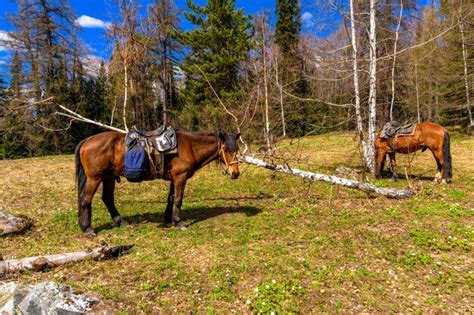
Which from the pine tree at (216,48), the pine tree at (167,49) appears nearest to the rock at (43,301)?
the pine tree at (216,48)

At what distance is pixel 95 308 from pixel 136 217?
434 cm

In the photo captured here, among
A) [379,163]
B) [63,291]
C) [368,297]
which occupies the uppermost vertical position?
[379,163]

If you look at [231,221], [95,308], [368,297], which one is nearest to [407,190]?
[231,221]

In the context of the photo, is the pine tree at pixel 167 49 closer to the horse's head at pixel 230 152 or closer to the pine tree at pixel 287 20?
the pine tree at pixel 287 20

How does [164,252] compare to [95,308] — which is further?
[164,252]

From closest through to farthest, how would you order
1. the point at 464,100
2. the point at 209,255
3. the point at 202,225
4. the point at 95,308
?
the point at 95,308 → the point at 209,255 → the point at 202,225 → the point at 464,100

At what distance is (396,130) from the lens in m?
11.1

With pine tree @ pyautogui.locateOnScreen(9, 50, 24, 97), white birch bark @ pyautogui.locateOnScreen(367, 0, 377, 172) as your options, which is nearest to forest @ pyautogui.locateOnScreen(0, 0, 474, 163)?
pine tree @ pyautogui.locateOnScreen(9, 50, 24, 97)

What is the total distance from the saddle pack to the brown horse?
25.6 feet

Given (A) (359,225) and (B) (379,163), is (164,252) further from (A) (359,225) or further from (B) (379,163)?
(B) (379,163)

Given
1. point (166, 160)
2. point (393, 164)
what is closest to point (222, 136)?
point (166, 160)

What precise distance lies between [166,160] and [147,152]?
0.43 metres

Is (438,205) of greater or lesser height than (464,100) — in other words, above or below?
below

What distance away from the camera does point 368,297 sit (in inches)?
170
